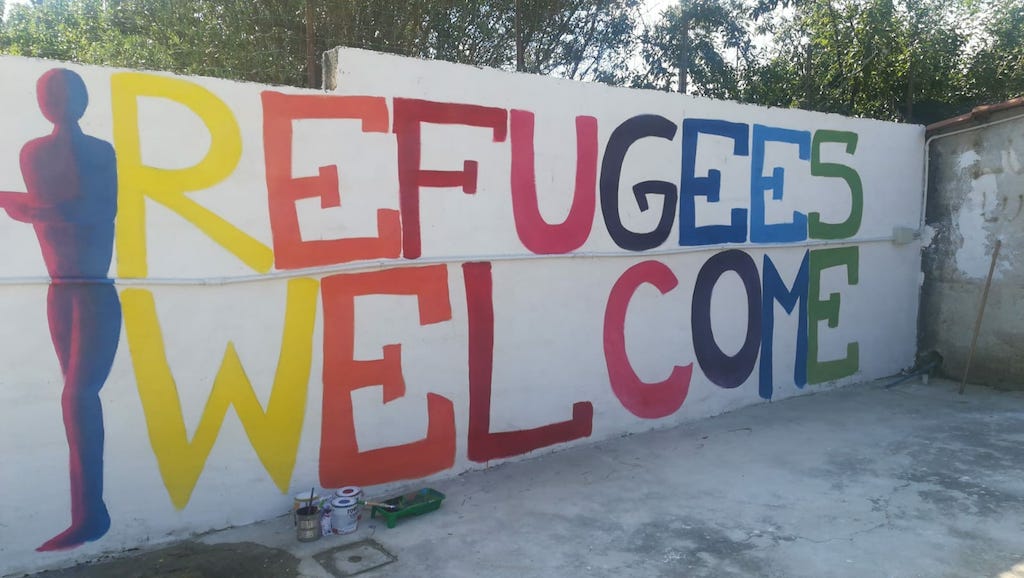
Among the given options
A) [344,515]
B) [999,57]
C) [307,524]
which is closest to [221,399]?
[307,524]

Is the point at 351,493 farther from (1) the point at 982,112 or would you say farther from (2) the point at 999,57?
(2) the point at 999,57

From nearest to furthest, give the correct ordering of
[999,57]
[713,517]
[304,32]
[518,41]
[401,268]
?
1. [713,517]
2. [401,268]
3. [304,32]
4. [518,41]
5. [999,57]

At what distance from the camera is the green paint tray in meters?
4.12

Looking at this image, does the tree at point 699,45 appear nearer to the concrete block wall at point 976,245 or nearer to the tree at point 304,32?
the tree at point 304,32

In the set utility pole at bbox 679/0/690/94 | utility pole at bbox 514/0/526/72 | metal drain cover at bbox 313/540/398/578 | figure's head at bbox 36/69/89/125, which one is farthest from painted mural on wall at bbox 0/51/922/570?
utility pole at bbox 679/0/690/94

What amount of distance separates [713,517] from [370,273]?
2.51 metres

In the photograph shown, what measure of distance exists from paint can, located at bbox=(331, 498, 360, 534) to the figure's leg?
1.14 m

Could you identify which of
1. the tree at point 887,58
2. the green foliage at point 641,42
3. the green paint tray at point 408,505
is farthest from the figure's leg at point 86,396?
the tree at point 887,58

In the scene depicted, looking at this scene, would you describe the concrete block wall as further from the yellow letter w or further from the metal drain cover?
the yellow letter w

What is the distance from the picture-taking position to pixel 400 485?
468 centimetres

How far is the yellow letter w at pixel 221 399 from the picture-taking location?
148 inches

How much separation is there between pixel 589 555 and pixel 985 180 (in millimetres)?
6477

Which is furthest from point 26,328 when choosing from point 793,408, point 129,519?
point 793,408

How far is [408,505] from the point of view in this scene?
4.24m
